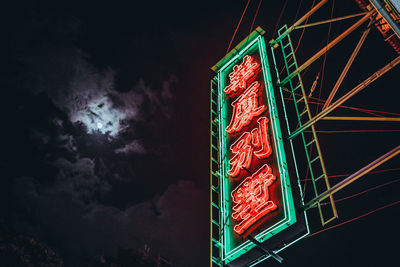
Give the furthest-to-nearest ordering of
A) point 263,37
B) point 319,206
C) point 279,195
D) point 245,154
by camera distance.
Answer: point 263,37 < point 245,154 < point 279,195 < point 319,206

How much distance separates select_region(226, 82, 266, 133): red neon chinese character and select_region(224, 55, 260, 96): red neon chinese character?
18.2 inches

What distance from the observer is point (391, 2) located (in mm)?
3920

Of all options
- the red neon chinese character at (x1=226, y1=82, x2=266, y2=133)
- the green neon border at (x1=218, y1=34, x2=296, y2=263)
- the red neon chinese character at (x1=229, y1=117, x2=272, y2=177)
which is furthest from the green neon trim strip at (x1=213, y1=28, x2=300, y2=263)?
the red neon chinese character at (x1=226, y1=82, x2=266, y2=133)

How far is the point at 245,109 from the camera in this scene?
856 centimetres

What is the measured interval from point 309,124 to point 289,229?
91.7 inches

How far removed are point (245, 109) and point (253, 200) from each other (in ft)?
8.54

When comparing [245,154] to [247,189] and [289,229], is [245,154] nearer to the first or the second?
[247,189]

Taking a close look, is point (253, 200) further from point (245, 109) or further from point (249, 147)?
point (245, 109)

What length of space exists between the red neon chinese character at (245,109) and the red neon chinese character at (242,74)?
1.51 feet

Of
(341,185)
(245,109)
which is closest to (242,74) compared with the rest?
(245,109)

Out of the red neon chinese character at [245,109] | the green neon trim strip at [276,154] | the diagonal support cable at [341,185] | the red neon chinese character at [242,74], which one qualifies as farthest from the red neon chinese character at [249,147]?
the red neon chinese character at [242,74]

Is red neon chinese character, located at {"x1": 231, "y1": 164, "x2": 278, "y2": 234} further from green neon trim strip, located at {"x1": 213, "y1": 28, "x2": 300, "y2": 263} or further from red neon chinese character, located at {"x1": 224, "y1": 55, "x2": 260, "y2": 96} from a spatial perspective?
red neon chinese character, located at {"x1": 224, "y1": 55, "x2": 260, "y2": 96}

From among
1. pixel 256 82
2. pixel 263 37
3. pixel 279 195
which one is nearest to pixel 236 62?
pixel 263 37

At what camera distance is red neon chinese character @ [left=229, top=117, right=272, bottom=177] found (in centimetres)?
732
